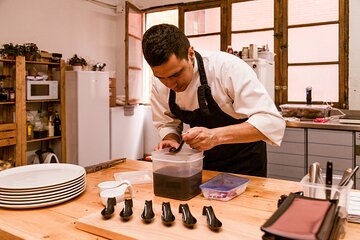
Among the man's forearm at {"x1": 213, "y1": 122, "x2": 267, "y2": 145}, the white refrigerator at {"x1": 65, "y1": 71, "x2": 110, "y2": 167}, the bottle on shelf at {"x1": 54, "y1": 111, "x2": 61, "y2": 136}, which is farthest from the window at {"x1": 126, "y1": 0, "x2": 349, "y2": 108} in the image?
the man's forearm at {"x1": 213, "y1": 122, "x2": 267, "y2": 145}

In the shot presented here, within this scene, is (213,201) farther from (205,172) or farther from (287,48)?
(287,48)

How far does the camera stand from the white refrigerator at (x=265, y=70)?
3.56 meters

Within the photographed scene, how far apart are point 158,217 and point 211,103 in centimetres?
74

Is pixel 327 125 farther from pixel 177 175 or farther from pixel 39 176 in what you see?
pixel 39 176

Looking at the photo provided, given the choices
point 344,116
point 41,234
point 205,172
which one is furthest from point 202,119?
point 344,116

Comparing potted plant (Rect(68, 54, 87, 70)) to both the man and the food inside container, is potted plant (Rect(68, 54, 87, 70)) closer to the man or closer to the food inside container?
the food inside container

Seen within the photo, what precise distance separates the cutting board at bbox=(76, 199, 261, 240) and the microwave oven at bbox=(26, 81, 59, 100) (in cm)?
332

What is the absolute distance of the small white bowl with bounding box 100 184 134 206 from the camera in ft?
3.67

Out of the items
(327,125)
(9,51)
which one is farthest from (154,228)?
(9,51)

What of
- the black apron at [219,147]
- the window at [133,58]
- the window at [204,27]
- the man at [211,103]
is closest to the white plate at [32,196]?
the man at [211,103]

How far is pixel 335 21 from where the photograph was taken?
384 cm

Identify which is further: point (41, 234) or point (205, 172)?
point (205, 172)

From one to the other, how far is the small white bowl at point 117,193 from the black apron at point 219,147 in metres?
0.58

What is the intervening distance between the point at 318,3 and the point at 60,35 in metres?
3.41
